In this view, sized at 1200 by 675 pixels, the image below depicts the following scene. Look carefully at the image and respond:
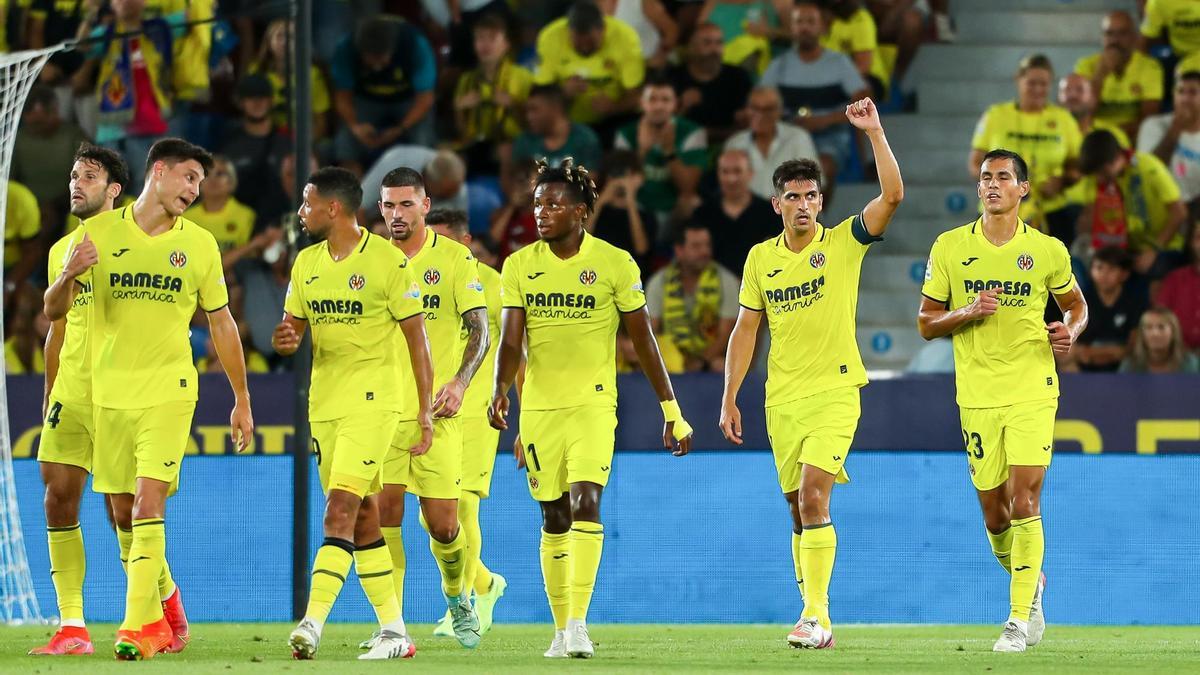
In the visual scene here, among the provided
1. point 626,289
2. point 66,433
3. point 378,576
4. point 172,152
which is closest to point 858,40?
point 626,289

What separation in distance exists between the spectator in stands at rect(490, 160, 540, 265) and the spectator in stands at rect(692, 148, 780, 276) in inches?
50.7

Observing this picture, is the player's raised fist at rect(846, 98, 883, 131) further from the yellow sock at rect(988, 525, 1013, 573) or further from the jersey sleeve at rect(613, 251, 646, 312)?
the yellow sock at rect(988, 525, 1013, 573)

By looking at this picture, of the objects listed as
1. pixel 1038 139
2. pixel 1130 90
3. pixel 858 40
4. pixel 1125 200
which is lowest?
pixel 1125 200

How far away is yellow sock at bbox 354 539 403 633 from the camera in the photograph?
8.97m

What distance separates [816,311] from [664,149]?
558cm

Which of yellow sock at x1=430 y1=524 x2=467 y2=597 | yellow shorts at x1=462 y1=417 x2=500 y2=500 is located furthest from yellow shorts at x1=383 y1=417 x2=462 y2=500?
yellow shorts at x1=462 y1=417 x2=500 y2=500

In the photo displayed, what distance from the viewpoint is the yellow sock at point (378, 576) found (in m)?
8.97

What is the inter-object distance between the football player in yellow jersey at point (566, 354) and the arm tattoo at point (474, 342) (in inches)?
4.9

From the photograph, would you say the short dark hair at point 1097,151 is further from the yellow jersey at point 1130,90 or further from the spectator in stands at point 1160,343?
the spectator in stands at point 1160,343

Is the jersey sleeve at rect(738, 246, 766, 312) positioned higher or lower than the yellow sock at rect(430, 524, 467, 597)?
higher

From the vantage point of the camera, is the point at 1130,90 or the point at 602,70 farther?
the point at 602,70

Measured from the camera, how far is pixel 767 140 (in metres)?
15.2

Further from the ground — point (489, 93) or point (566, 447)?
point (489, 93)

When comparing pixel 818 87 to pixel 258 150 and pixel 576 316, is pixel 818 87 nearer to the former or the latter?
pixel 258 150
